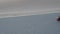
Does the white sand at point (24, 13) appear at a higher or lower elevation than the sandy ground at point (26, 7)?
lower

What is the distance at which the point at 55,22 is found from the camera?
6.26 feet

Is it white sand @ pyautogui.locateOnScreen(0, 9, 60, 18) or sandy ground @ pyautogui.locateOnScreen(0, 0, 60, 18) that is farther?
white sand @ pyautogui.locateOnScreen(0, 9, 60, 18)

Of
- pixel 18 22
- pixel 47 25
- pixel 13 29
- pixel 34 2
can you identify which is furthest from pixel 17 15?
pixel 47 25

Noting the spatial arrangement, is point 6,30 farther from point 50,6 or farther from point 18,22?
point 50,6

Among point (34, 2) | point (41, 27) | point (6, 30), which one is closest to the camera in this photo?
point (34, 2)

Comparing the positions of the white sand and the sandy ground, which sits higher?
the sandy ground

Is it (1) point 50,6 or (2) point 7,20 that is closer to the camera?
(1) point 50,6

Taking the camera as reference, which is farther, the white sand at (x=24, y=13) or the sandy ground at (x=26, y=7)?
the white sand at (x=24, y=13)

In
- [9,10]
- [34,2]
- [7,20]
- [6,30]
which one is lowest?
[6,30]

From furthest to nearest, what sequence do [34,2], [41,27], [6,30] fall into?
[6,30], [41,27], [34,2]

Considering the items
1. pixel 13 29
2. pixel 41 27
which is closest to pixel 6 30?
pixel 13 29

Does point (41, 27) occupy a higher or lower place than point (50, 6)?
lower

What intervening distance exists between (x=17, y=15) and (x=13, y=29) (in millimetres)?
263

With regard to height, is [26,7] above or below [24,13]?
above
